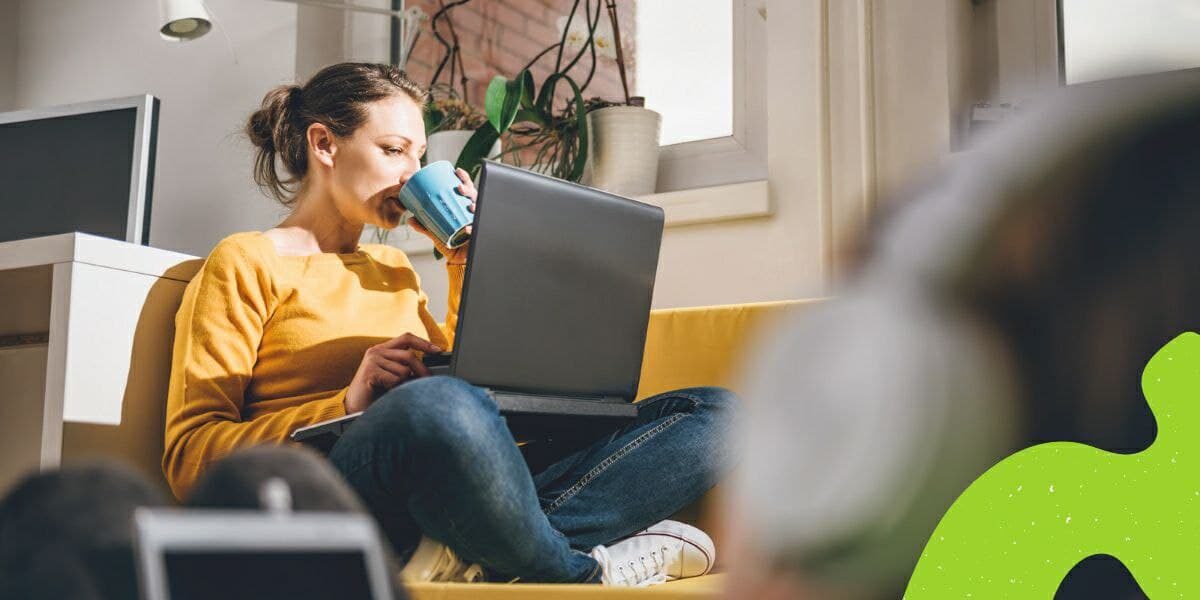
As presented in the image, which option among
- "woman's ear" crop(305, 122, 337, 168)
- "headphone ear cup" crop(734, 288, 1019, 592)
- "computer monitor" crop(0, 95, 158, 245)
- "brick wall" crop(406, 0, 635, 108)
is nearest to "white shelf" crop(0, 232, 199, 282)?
"woman's ear" crop(305, 122, 337, 168)

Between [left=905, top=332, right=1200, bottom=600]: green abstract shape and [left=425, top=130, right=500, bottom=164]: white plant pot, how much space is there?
84.4 inches

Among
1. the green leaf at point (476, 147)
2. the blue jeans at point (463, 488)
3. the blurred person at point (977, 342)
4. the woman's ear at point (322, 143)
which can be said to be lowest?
the blue jeans at point (463, 488)

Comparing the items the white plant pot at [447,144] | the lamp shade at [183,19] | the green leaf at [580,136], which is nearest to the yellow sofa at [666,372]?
the green leaf at [580,136]

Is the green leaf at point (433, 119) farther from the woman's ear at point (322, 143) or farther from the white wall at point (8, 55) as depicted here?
the white wall at point (8, 55)

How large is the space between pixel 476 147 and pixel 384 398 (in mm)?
1091

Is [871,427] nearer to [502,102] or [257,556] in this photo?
[257,556]

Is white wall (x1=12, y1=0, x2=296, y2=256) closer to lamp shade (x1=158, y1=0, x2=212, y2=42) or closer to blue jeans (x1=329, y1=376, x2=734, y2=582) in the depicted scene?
lamp shade (x1=158, y1=0, x2=212, y2=42)

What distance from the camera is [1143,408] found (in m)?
0.17

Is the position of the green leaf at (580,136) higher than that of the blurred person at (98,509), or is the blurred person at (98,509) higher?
the green leaf at (580,136)

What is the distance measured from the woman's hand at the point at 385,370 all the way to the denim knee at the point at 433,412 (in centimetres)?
21

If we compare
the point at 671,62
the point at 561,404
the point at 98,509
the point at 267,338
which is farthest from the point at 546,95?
the point at 98,509

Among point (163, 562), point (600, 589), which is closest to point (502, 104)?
point (600, 589)

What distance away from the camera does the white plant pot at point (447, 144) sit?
7.48 feet

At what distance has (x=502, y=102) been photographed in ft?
6.91
